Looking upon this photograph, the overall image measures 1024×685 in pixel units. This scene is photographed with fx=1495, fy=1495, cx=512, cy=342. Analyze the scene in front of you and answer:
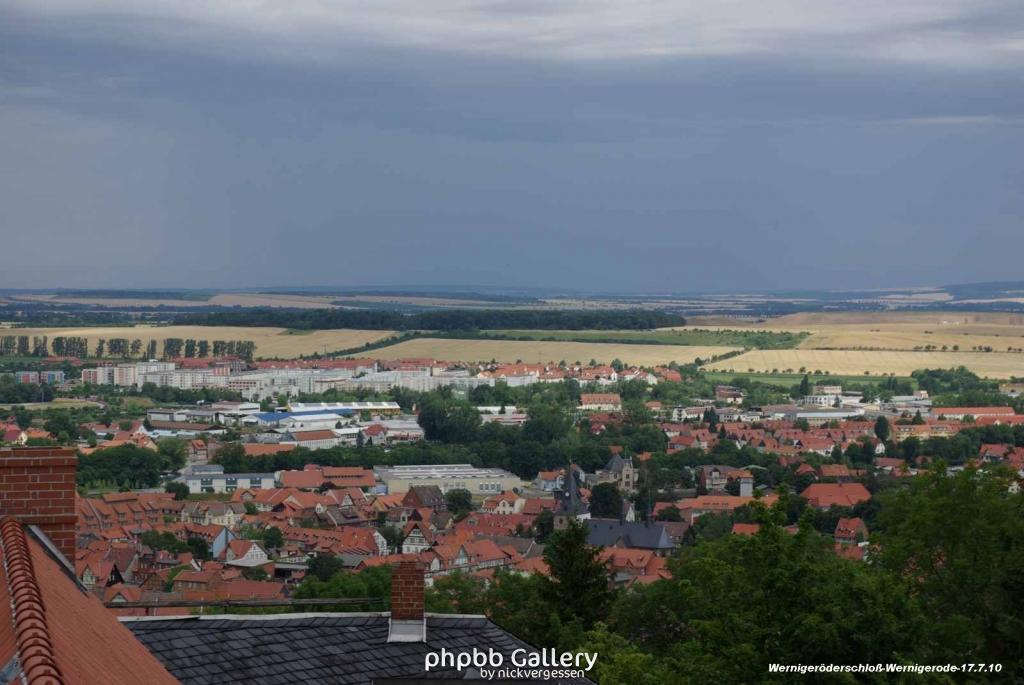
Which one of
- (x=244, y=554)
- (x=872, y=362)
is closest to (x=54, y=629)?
(x=244, y=554)

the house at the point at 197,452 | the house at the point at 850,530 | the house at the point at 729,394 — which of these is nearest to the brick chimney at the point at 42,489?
the house at the point at 850,530

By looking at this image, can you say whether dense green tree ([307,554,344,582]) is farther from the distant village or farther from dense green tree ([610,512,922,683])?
dense green tree ([610,512,922,683])

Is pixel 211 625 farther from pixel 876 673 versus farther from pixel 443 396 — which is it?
pixel 443 396

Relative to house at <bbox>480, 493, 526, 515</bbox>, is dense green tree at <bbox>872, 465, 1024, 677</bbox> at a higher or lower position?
higher

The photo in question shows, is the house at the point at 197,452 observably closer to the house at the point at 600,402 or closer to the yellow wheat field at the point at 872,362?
the house at the point at 600,402

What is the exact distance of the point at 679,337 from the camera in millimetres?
156875

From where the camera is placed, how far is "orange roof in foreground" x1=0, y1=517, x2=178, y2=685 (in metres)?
4.48

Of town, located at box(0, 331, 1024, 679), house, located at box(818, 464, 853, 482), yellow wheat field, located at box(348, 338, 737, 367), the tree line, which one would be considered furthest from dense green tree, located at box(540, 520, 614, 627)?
the tree line

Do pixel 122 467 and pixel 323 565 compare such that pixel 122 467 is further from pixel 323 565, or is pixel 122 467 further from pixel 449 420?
pixel 323 565

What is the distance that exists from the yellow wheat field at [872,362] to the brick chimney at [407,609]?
113305mm

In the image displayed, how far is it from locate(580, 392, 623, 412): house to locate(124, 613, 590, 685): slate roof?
91988 millimetres

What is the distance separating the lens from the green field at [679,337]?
14900 centimetres

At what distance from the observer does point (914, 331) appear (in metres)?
156

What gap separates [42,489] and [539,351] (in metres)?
136
